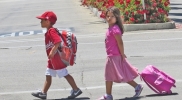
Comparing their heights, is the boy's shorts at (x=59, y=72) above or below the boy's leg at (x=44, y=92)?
above

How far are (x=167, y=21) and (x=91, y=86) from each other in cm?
1002

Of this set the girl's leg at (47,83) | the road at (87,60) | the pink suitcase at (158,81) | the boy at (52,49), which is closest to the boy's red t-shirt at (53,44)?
the boy at (52,49)

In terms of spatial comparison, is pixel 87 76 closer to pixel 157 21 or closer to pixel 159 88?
pixel 159 88

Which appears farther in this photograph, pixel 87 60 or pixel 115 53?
pixel 87 60

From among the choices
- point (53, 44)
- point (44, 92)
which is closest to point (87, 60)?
point (44, 92)

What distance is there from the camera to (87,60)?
42.7 feet

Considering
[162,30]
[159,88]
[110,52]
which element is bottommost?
[162,30]

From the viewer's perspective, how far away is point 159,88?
8750mm

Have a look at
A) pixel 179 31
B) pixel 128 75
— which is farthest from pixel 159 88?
pixel 179 31

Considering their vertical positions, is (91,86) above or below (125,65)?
below

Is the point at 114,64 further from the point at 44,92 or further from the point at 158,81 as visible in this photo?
the point at 44,92

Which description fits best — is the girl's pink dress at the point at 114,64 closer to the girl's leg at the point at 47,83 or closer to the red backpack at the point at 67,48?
the red backpack at the point at 67,48

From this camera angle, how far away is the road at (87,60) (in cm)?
955

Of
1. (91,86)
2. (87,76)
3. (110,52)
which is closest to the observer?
(110,52)
